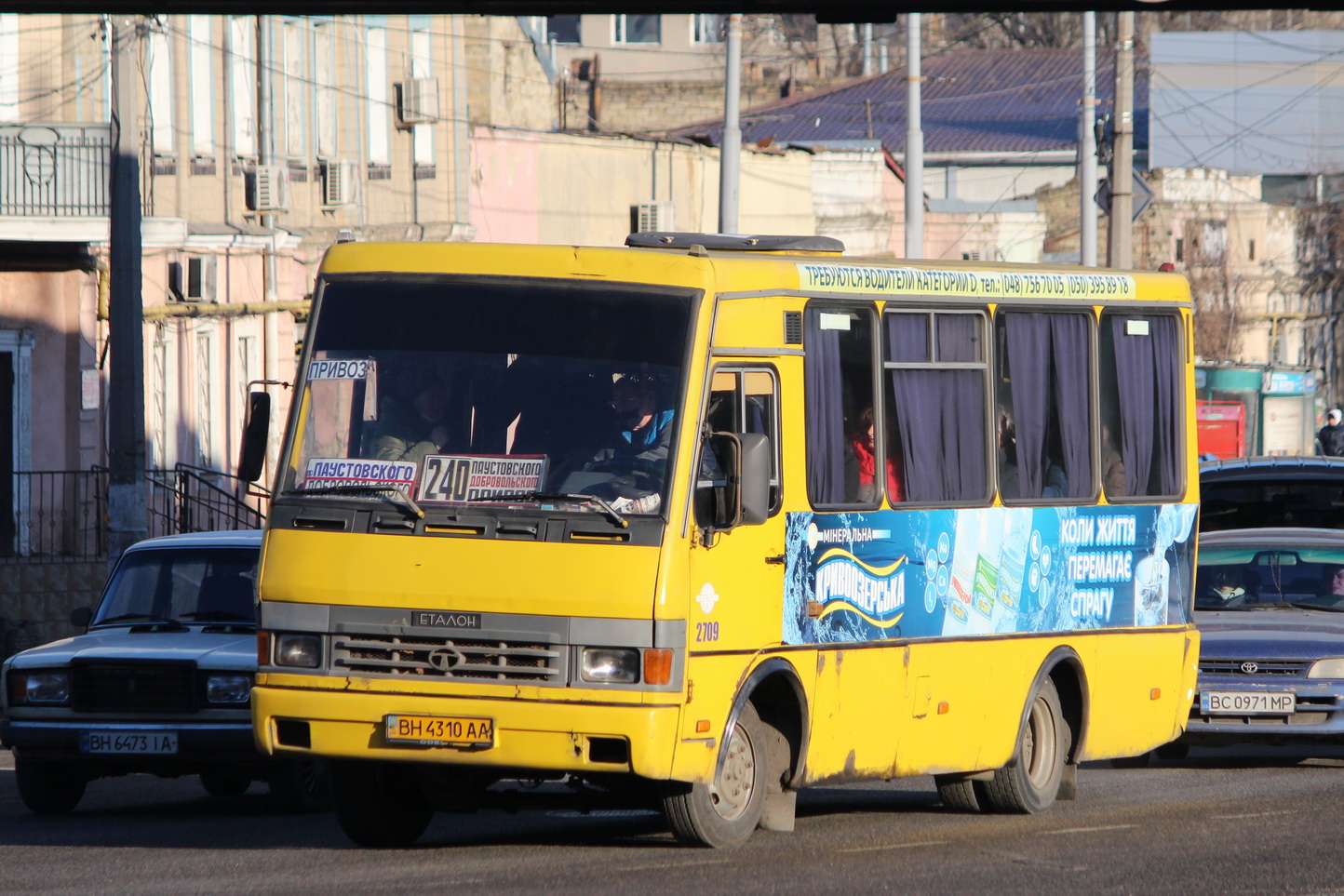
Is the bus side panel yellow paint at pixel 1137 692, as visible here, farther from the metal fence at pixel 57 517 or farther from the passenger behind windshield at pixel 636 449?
the metal fence at pixel 57 517

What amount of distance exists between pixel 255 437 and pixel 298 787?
9.81ft

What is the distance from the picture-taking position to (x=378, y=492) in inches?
376

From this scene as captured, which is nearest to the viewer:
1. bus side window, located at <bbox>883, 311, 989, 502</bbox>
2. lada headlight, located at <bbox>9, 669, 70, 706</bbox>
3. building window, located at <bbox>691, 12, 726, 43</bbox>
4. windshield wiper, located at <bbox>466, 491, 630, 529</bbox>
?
windshield wiper, located at <bbox>466, 491, 630, 529</bbox>

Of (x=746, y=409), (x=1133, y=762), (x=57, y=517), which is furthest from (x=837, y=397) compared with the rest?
(x=57, y=517)

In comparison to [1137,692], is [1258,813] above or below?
below

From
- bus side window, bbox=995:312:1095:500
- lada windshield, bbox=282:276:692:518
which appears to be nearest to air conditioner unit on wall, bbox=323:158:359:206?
bus side window, bbox=995:312:1095:500

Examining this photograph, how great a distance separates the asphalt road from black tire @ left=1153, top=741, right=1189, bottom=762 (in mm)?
1407

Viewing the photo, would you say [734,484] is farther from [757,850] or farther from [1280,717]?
[1280,717]

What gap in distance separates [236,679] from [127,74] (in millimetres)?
8978

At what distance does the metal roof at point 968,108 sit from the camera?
73.8 m

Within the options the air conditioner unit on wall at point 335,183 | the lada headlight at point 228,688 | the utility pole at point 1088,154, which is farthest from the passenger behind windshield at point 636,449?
the utility pole at point 1088,154

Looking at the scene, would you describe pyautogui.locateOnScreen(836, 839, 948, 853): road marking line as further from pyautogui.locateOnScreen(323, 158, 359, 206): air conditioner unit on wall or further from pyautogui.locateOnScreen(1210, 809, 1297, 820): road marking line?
pyautogui.locateOnScreen(323, 158, 359, 206): air conditioner unit on wall

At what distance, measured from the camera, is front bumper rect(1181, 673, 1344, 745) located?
13898mm

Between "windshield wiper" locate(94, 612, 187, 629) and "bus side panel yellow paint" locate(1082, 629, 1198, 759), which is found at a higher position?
"windshield wiper" locate(94, 612, 187, 629)
